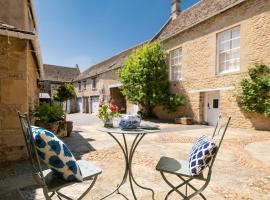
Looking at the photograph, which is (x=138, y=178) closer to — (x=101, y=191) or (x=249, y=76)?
(x=101, y=191)

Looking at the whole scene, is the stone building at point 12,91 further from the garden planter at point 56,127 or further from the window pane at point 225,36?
the window pane at point 225,36

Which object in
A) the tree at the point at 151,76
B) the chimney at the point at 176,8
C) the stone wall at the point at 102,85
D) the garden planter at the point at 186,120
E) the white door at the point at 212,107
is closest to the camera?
the white door at the point at 212,107

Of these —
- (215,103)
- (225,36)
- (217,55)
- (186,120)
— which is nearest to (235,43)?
(225,36)

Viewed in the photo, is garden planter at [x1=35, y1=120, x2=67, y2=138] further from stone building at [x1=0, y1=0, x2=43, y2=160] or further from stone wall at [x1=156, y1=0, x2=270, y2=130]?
stone wall at [x1=156, y1=0, x2=270, y2=130]

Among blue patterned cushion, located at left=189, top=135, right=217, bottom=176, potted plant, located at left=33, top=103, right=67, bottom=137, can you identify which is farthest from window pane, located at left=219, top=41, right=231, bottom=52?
blue patterned cushion, located at left=189, top=135, right=217, bottom=176

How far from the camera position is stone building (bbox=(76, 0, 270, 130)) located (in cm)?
888

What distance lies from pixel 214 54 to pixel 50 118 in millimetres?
8192

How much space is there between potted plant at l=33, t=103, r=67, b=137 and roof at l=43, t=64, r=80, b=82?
26.9m

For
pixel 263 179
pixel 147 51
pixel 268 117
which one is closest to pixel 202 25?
pixel 147 51

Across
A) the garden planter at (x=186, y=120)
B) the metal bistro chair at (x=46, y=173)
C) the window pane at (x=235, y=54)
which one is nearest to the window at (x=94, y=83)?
the garden planter at (x=186, y=120)

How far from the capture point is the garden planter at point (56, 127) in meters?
6.34

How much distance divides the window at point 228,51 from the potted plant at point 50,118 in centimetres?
778

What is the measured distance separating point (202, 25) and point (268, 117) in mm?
5691

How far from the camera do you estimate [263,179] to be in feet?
11.2
